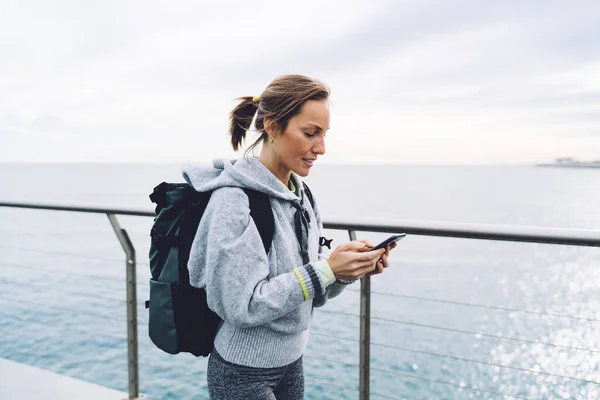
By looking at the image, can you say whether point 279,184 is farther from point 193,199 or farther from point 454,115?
point 454,115

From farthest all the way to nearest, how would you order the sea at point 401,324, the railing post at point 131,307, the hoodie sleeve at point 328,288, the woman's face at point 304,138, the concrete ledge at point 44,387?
1. the sea at point 401,324
2. the concrete ledge at point 44,387
3. the railing post at point 131,307
4. the hoodie sleeve at point 328,288
5. the woman's face at point 304,138

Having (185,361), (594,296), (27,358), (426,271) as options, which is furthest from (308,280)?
(594,296)

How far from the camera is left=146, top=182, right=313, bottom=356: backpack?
136cm

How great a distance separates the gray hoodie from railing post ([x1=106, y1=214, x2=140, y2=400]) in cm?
106

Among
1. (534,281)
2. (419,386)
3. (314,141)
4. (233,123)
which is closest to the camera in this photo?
(314,141)

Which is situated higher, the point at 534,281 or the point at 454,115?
the point at 454,115

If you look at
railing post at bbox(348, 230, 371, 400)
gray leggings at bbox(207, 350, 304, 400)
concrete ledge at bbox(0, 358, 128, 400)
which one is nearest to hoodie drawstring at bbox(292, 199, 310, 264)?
gray leggings at bbox(207, 350, 304, 400)

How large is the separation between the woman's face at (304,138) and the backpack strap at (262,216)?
0.46ft

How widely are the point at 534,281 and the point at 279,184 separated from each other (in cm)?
2804

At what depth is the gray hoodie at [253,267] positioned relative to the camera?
124 cm

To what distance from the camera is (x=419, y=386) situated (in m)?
11.9

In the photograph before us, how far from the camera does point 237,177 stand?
4.33 feet

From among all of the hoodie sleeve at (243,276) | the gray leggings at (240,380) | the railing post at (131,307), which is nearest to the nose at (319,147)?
the hoodie sleeve at (243,276)

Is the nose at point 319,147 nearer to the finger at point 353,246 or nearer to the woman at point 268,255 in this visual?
the woman at point 268,255
